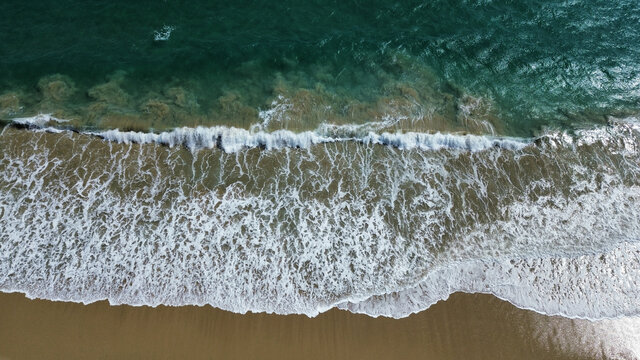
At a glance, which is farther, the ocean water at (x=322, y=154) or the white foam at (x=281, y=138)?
the white foam at (x=281, y=138)

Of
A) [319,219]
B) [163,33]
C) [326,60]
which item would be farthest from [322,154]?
[163,33]

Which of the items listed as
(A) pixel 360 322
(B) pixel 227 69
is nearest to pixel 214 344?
(A) pixel 360 322

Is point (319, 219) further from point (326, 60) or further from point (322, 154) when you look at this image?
point (326, 60)

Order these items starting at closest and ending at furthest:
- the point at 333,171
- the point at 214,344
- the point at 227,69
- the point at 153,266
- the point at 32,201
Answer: the point at 214,344 < the point at 153,266 < the point at 32,201 < the point at 333,171 < the point at 227,69

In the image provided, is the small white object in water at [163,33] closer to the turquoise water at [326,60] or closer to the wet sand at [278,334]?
the turquoise water at [326,60]

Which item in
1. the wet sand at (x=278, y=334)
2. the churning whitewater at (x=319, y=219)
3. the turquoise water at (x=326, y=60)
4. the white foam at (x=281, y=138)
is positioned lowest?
the wet sand at (x=278, y=334)

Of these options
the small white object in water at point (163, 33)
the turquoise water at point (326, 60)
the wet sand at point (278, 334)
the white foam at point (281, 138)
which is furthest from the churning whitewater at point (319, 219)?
the small white object in water at point (163, 33)

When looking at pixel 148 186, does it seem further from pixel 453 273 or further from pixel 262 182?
pixel 453 273
